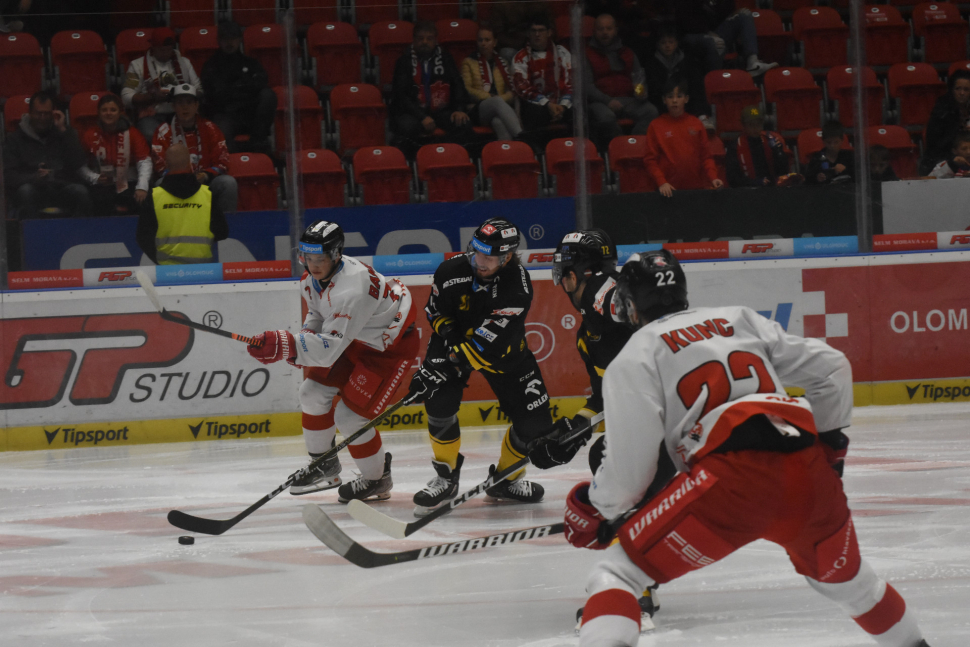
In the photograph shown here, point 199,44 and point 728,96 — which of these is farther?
point 728,96

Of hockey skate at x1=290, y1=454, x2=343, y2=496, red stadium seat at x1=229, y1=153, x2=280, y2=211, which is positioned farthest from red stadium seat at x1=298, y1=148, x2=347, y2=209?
hockey skate at x1=290, y1=454, x2=343, y2=496

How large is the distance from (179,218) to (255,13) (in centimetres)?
136

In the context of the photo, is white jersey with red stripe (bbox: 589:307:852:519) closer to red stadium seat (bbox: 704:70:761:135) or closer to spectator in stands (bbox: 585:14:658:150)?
spectator in stands (bbox: 585:14:658:150)

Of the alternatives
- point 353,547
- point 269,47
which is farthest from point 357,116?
point 353,547

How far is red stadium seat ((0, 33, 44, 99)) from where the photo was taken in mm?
6223

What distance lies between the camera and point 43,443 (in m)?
6.30

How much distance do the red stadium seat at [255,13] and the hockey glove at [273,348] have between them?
9.57 ft

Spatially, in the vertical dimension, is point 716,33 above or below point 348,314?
above

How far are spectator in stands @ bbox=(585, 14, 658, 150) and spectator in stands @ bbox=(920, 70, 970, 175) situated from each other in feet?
5.91

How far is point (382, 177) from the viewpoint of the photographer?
631cm

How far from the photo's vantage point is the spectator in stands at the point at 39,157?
618 cm

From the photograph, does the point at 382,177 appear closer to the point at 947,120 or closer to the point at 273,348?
the point at 273,348

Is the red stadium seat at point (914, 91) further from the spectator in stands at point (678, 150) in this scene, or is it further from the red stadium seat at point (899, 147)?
the spectator in stands at point (678, 150)

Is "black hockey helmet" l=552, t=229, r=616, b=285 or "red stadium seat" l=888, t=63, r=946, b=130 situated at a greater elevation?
"red stadium seat" l=888, t=63, r=946, b=130
